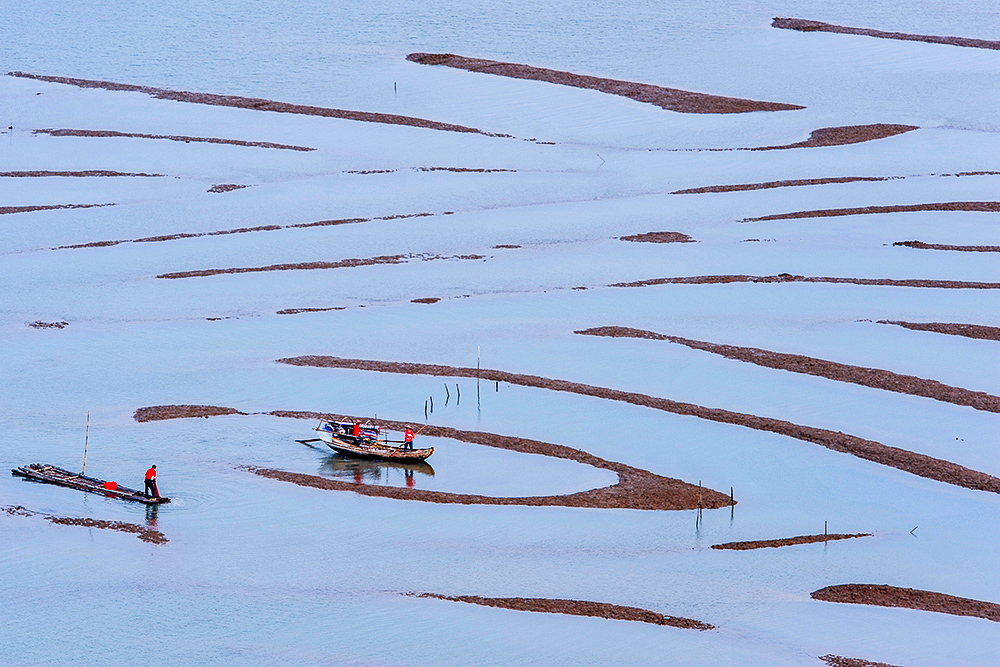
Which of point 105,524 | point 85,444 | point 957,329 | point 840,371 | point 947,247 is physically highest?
point 947,247

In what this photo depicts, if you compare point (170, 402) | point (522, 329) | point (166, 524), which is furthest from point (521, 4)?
point (166, 524)

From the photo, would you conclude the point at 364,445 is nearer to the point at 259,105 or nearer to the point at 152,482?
the point at 152,482

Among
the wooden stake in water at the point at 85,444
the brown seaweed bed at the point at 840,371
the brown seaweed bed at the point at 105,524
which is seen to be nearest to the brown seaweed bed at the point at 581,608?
the brown seaweed bed at the point at 105,524

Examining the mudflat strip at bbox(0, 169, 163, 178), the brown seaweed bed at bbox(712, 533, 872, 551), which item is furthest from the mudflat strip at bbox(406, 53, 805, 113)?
the brown seaweed bed at bbox(712, 533, 872, 551)

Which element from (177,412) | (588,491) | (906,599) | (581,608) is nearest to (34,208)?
(177,412)

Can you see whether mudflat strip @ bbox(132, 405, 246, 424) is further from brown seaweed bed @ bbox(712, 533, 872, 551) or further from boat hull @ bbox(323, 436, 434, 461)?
brown seaweed bed @ bbox(712, 533, 872, 551)
